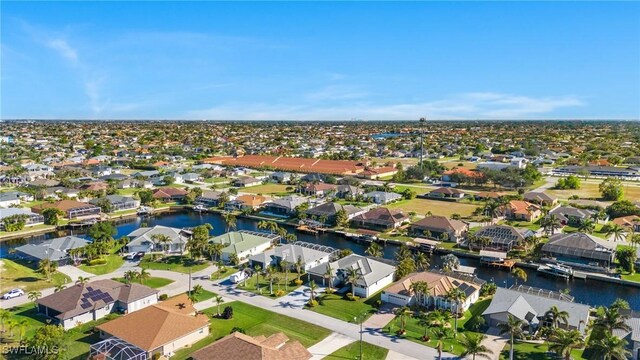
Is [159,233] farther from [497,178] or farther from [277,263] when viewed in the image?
Answer: [497,178]

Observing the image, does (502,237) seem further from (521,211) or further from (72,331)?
(72,331)

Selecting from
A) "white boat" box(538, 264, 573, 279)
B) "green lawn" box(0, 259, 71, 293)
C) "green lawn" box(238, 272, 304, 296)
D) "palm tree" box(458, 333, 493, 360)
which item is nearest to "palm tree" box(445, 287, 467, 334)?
"palm tree" box(458, 333, 493, 360)

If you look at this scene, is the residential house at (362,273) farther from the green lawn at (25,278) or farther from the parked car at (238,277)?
the green lawn at (25,278)

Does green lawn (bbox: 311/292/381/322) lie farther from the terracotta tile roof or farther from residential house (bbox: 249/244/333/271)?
the terracotta tile roof

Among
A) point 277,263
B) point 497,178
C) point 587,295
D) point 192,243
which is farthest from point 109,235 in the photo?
point 497,178

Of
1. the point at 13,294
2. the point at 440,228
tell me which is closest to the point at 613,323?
the point at 440,228

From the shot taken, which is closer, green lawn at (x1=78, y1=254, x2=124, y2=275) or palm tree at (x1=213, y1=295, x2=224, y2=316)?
palm tree at (x1=213, y1=295, x2=224, y2=316)
